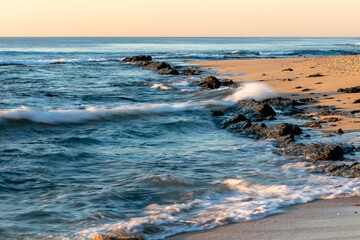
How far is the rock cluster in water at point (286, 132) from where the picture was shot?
637 cm

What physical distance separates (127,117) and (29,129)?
9.14 ft

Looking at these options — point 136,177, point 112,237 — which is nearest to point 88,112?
point 136,177

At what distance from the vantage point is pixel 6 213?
478 centimetres

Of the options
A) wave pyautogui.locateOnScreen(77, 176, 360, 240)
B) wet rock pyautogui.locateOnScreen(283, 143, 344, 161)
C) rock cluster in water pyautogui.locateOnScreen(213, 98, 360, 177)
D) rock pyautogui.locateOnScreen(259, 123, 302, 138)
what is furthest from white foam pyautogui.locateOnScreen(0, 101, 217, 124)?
wave pyautogui.locateOnScreen(77, 176, 360, 240)

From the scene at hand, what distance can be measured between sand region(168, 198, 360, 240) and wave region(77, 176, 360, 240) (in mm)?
163

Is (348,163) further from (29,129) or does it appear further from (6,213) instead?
(29,129)

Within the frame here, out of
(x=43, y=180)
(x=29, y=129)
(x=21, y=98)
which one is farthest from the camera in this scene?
(x=21, y=98)

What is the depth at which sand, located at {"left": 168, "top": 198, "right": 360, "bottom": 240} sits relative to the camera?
3936mm

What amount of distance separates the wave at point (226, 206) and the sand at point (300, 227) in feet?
0.53

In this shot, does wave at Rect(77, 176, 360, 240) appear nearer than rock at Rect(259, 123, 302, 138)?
Yes

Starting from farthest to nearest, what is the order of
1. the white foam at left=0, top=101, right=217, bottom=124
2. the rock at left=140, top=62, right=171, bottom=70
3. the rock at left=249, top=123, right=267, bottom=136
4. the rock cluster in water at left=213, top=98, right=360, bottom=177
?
1. the rock at left=140, top=62, right=171, bottom=70
2. the white foam at left=0, top=101, right=217, bottom=124
3. the rock at left=249, top=123, right=267, bottom=136
4. the rock cluster in water at left=213, top=98, right=360, bottom=177

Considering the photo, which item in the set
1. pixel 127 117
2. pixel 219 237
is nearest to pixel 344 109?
pixel 127 117

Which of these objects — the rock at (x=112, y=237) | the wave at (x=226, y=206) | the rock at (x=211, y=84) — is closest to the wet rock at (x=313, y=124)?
the wave at (x=226, y=206)

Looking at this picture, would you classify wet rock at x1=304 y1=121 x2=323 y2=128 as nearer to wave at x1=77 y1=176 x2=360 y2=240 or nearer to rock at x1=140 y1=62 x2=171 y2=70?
wave at x1=77 y1=176 x2=360 y2=240
